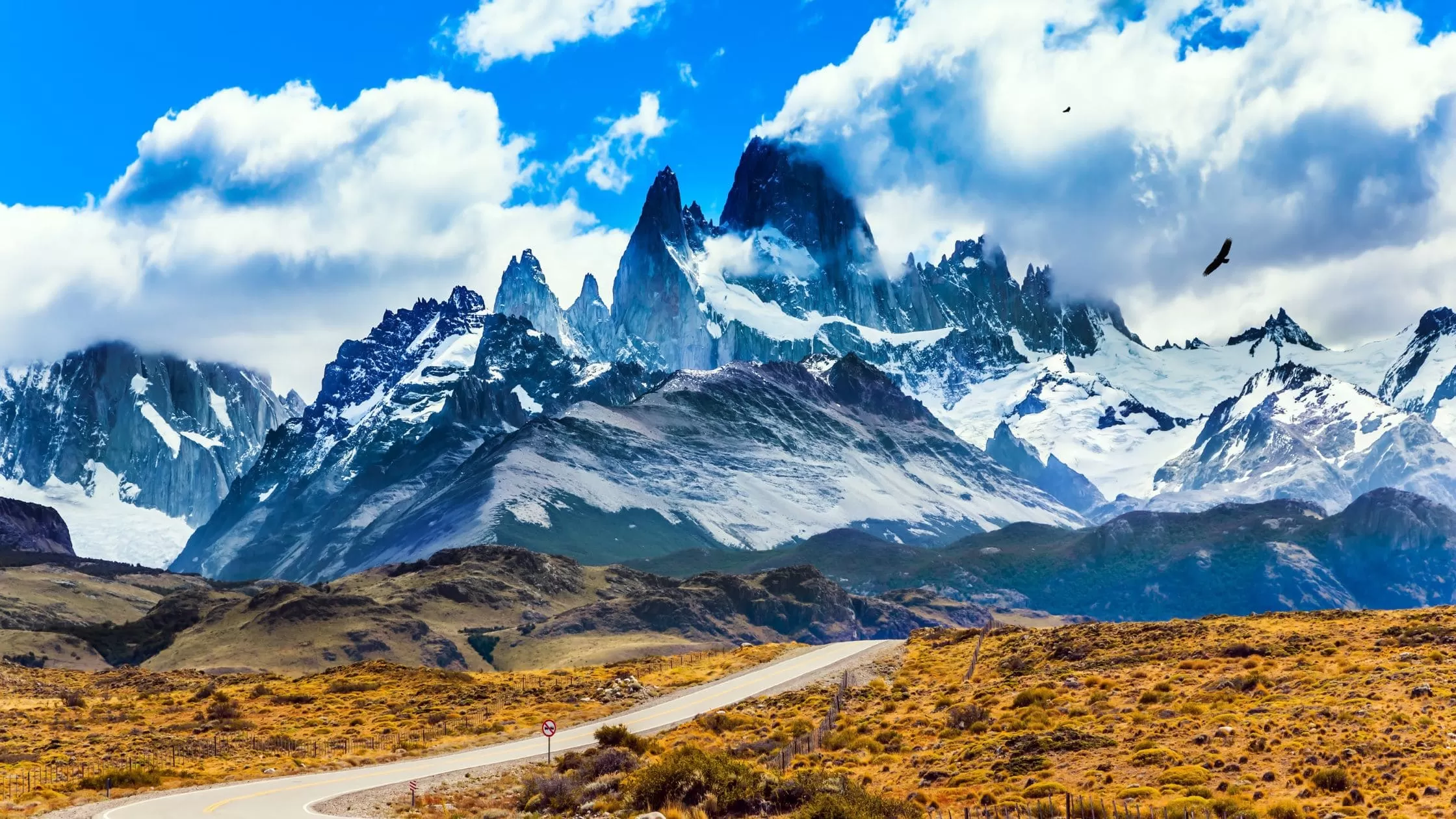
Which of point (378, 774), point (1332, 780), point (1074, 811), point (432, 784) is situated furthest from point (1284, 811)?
point (378, 774)

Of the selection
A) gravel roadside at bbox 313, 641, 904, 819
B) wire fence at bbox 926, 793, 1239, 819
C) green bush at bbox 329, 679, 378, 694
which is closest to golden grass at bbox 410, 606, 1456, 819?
wire fence at bbox 926, 793, 1239, 819

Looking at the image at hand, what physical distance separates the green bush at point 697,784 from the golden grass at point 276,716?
24.8m

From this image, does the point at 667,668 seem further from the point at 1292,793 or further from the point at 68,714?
the point at 1292,793

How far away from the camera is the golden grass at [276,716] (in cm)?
7194

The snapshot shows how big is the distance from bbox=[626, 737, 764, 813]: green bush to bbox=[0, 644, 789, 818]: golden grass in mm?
24772

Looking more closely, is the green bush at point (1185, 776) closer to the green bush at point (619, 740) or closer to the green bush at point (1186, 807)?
the green bush at point (1186, 807)

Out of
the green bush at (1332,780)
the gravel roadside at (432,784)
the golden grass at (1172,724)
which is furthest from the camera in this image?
the gravel roadside at (432,784)

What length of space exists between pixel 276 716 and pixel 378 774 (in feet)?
106

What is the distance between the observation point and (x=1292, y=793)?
45688 millimetres

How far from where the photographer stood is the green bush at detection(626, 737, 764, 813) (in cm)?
5041

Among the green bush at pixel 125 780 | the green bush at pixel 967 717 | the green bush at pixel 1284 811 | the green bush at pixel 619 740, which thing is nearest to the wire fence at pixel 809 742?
the green bush at pixel 967 717

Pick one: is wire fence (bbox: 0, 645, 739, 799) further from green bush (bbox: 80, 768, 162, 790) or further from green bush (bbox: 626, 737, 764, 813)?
green bush (bbox: 626, 737, 764, 813)

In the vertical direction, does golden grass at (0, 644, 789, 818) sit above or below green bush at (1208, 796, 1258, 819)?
above

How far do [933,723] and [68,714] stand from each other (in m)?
63.5
